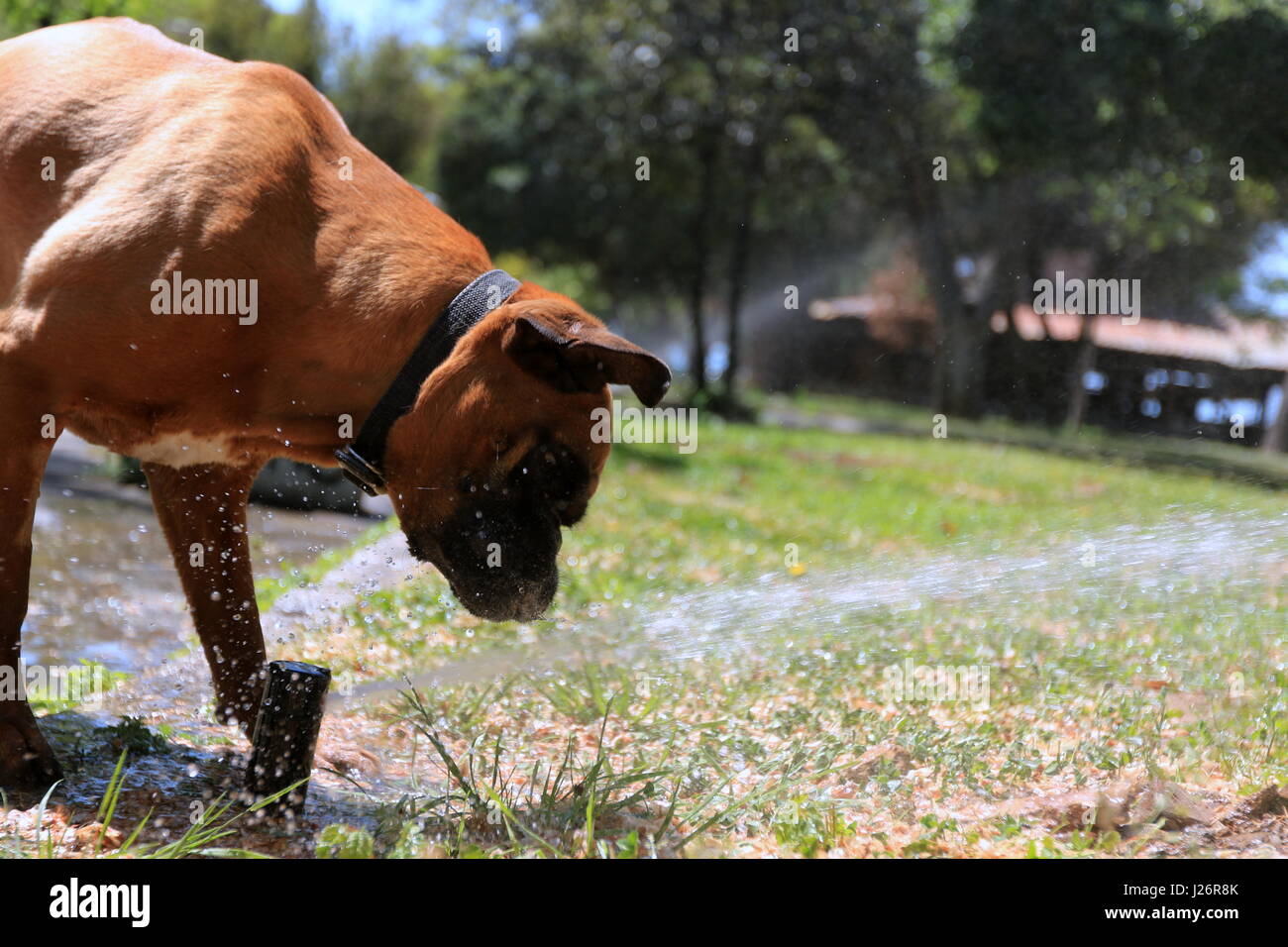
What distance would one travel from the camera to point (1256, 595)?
668 cm

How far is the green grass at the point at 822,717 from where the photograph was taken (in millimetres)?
3248

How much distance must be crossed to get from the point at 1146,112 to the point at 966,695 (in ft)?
49.6

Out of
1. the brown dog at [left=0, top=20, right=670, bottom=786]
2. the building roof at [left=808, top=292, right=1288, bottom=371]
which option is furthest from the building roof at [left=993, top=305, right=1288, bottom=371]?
the brown dog at [left=0, top=20, right=670, bottom=786]

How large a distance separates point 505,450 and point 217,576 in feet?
4.68

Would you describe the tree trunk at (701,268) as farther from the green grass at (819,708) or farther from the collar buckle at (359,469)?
the collar buckle at (359,469)

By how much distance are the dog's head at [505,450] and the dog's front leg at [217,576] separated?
1.00 metres

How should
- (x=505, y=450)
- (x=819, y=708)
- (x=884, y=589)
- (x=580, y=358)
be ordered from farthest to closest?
(x=884, y=589) < (x=819, y=708) < (x=505, y=450) < (x=580, y=358)

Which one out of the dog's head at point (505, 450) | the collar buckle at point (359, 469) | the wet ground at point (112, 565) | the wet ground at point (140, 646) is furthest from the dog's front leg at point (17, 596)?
the dog's head at point (505, 450)

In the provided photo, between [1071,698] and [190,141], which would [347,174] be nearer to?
[190,141]

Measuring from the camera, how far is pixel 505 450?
10.5ft

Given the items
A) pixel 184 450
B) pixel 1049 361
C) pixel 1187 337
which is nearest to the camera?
pixel 184 450

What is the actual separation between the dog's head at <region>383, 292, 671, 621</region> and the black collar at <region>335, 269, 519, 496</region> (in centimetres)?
4

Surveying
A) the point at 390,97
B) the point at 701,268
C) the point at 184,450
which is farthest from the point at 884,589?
the point at 390,97

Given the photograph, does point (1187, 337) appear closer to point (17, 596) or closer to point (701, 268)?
point (701, 268)
